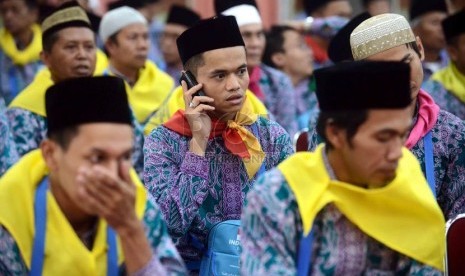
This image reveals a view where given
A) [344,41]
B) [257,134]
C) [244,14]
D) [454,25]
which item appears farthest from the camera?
[244,14]

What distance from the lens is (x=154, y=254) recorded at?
3.73 metres

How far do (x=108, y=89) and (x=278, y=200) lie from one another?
65 cm

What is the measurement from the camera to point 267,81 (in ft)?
26.9

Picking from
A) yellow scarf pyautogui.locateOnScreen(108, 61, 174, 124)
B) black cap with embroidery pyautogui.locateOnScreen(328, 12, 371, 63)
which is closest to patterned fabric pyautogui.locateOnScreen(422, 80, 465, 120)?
black cap with embroidery pyautogui.locateOnScreen(328, 12, 371, 63)

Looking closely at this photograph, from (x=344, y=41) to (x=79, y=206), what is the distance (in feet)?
9.79

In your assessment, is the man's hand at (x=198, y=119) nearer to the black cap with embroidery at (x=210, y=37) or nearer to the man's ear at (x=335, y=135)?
the black cap with embroidery at (x=210, y=37)

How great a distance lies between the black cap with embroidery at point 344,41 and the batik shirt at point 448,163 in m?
1.34

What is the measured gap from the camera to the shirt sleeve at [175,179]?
15.8 feet

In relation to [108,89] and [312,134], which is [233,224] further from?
[108,89]

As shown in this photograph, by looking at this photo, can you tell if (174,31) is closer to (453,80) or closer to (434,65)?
(434,65)

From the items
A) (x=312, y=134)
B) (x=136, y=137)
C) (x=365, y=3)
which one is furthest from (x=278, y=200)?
(x=365, y=3)

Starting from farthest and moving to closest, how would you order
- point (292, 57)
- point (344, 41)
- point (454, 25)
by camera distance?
point (292, 57) < point (454, 25) < point (344, 41)

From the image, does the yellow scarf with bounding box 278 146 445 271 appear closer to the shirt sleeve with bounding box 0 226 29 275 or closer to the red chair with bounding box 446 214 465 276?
the red chair with bounding box 446 214 465 276

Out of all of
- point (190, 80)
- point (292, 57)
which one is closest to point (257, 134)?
point (190, 80)
